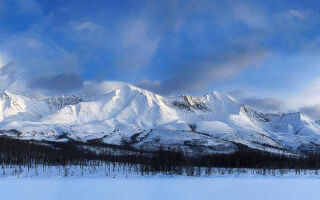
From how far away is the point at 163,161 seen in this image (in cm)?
14762

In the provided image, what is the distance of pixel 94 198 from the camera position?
4878 cm

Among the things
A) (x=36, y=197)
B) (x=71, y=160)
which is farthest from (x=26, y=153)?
(x=36, y=197)

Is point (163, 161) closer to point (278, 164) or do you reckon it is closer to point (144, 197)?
point (278, 164)

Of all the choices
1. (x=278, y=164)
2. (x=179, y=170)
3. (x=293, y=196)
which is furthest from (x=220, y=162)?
(x=293, y=196)

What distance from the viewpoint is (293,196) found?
52.7 m

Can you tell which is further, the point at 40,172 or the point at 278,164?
the point at 278,164

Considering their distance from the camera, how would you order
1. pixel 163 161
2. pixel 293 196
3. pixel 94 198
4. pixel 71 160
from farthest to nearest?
1. pixel 71 160
2. pixel 163 161
3. pixel 293 196
4. pixel 94 198

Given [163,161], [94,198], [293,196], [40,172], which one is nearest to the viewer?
[94,198]

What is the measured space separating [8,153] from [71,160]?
86.9ft

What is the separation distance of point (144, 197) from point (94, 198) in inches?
240

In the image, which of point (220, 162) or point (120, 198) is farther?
point (220, 162)

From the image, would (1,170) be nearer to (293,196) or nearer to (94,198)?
(94,198)

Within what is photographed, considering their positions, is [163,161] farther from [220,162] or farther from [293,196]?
[293,196]

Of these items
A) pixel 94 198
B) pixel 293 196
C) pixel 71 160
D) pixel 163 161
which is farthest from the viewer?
pixel 71 160
